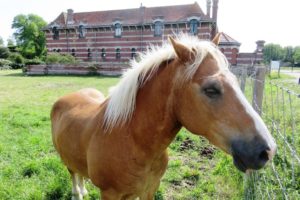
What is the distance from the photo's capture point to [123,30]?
3909 centimetres

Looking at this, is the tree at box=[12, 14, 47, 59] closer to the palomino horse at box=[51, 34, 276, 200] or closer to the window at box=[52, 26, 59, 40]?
→ the window at box=[52, 26, 59, 40]

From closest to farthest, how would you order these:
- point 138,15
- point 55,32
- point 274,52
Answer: point 138,15 < point 55,32 < point 274,52

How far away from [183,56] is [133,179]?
1119mm

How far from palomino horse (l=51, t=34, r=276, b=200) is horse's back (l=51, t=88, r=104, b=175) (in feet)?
0.05

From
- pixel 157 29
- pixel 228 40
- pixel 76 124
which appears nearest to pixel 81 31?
pixel 157 29

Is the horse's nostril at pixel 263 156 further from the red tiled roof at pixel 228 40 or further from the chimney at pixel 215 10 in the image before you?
the chimney at pixel 215 10

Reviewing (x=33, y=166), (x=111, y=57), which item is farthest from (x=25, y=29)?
(x=33, y=166)

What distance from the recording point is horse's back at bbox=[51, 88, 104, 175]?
278 cm

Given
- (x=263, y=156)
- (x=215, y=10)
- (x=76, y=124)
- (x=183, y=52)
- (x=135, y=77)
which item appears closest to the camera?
(x=263, y=156)

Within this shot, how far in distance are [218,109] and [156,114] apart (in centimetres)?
56

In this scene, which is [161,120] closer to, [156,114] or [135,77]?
[156,114]

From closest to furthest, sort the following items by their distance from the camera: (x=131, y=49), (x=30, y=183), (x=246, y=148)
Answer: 1. (x=246, y=148)
2. (x=30, y=183)
3. (x=131, y=49)

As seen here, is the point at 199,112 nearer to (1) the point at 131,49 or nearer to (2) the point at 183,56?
(2) the point at 183,56

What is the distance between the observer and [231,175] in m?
4.07
